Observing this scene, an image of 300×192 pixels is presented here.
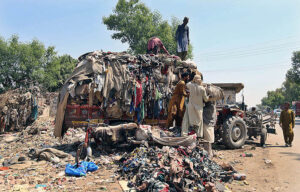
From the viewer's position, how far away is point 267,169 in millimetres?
5383

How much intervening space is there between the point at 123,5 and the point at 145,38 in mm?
5520

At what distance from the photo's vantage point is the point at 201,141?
5.99m

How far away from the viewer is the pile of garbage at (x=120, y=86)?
664 centimetres

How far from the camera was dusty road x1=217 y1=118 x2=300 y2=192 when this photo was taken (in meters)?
4.30

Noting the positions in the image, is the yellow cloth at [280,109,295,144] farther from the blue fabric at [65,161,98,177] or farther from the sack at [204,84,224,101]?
the blue fabric at [65,161,98,177]

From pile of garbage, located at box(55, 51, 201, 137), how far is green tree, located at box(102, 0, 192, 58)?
20602 mm

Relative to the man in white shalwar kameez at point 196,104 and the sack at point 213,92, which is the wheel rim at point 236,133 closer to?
the sack at point 213,92

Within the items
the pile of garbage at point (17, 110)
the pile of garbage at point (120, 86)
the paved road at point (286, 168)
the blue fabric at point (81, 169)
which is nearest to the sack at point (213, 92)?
the pile of garbage at point (120, 86)

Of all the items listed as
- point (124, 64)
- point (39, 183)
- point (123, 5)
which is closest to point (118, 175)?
point (39, 183)

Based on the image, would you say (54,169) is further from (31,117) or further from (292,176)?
(31,117)

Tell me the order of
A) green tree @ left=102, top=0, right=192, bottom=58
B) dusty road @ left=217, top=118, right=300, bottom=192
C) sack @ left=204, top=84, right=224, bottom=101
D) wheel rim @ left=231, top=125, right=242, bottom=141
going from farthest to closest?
green tree @ left=102, top=0, right=192, bottom=58, wheel rim @ left=231, top=125, right=242, bottom=141, sack @ left=204, top=84, right=224, bottom=101, dusty road @ left=217, top=118, right=300, bottom=192

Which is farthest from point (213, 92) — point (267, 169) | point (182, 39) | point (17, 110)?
point (17, 110)

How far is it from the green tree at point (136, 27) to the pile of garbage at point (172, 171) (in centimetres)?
2352

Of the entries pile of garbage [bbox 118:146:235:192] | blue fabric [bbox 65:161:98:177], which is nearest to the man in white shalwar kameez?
pile of garbage [bbox 118:146:235:192]
